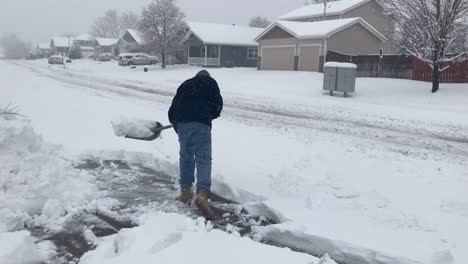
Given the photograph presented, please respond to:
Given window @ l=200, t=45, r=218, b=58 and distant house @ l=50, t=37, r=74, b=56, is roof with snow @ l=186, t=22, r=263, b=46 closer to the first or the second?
window @ l=200, t=45, r=218, b=58

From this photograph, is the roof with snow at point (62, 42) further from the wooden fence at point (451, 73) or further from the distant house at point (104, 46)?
the wooden fence at point (451, 73)

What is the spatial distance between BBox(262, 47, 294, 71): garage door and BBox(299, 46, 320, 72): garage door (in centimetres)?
119

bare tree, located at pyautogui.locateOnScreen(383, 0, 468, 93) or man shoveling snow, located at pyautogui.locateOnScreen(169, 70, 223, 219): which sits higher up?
bare tree, located at pyautogui.locateOnScreen(383, 0, 468, 93)

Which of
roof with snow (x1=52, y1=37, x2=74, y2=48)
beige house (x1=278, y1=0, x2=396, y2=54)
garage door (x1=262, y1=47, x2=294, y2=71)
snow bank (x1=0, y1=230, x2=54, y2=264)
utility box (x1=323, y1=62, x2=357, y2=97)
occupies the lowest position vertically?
snow bank (x1=0, y1=230, x2=54, y2=264)

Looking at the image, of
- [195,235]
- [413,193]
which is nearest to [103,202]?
[195,235]

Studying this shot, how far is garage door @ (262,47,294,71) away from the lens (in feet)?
119

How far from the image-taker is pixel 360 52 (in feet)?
115

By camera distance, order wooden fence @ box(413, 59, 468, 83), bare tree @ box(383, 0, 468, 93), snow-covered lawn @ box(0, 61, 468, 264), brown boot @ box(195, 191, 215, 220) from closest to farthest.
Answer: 1. snow-covered lawn @ box(0, 61, 468, 264)
2. brown boot @ box(195, 191, 215, 220)
3. bare tree @ box(383, 0, 468, 93)
4. wooden fence @ box(413, 59, 468, 83)

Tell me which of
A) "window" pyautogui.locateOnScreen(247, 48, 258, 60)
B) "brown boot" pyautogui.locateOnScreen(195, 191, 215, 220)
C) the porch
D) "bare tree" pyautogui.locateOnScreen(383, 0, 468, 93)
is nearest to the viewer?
"brown boot" pyautogui.locateOnScreen(195, 191, 215, 220)

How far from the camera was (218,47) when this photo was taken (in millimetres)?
48188

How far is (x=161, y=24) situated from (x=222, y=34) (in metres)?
6.74

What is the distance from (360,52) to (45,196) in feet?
107

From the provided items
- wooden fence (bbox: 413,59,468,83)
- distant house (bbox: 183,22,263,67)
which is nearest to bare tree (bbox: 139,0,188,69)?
distant house (bbox: 183,22,263,67)

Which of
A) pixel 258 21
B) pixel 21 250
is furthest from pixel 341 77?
pixel 258 21
